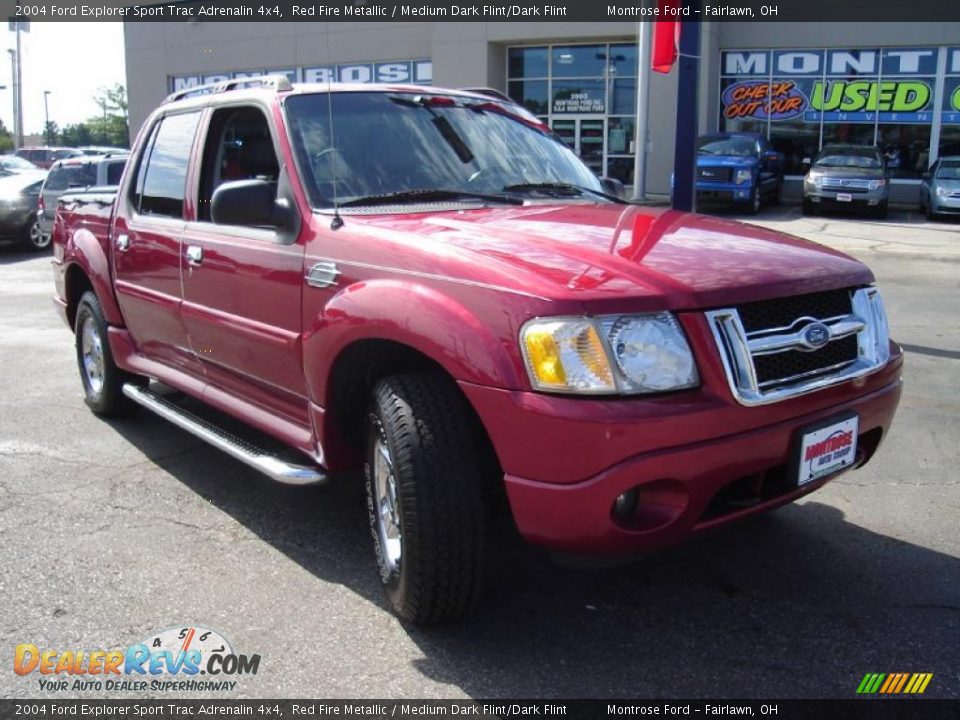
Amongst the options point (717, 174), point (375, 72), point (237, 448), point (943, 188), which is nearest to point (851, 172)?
point (943, 188)

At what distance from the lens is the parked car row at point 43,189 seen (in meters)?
14.7

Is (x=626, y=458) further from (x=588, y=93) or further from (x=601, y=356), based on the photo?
(x=588, y=93)

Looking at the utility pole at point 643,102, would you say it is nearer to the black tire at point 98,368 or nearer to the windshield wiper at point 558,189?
the black tire at point 98,368

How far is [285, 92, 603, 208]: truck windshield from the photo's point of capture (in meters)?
3.69

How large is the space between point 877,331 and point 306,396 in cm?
218

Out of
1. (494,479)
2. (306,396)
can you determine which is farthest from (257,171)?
(494,479)

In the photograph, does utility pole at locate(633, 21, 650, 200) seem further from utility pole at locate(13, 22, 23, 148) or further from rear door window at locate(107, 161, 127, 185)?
utility pole at locate(13, 22, 23, 148)

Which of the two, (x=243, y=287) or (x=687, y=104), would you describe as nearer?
(x=243, y=287)

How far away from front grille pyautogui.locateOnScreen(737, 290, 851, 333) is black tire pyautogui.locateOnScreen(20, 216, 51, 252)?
648 inches

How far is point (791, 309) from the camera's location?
9.65ft

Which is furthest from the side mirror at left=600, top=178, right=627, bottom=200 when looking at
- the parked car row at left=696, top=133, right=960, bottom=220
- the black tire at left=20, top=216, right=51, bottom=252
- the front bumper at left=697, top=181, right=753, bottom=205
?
the front bumper at left=697, top=181, right=753, bottom=205

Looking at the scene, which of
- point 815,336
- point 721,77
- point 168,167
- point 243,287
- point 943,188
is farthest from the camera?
point 721,77

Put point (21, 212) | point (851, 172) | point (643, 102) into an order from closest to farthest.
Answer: point (21, 212), point (643, 102), point (851, 172)

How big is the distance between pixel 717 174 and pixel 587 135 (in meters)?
7.42
